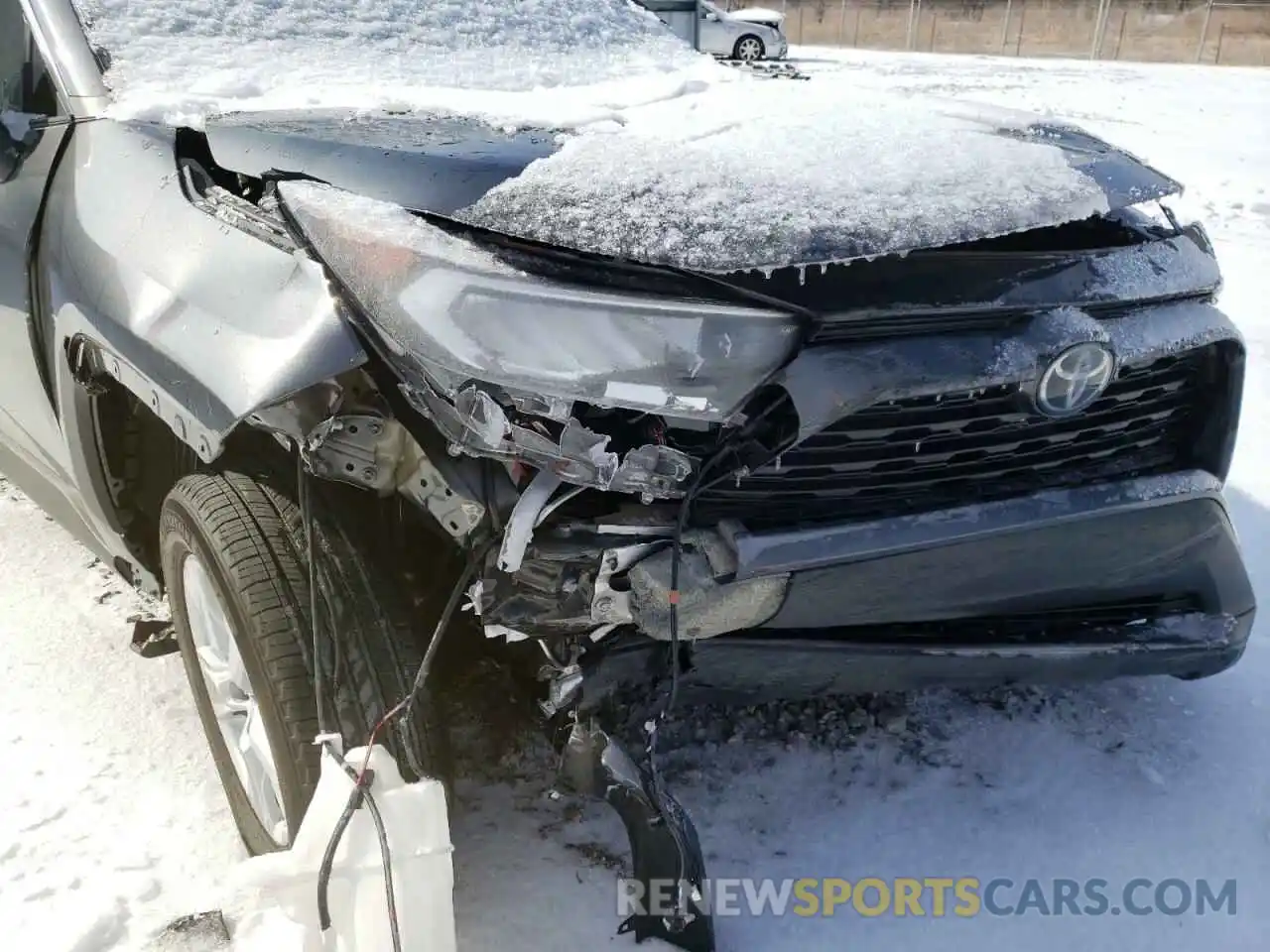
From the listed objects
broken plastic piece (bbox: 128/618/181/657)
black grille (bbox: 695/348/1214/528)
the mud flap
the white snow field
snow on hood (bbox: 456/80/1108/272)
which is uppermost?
snow on hood (bbox: 456/80/1108/272)

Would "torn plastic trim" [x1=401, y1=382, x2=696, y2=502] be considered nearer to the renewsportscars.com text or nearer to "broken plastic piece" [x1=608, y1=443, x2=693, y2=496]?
"broken plastic piece" [x1=608, y1=443, x2=693, y2=496]

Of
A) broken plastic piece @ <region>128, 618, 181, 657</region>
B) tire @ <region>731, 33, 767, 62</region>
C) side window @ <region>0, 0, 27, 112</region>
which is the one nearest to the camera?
side window @ <region>0, 0, 27, 112</region>

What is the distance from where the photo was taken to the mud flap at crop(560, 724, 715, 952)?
69.2 inches

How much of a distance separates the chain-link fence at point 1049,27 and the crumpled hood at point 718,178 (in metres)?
28.0

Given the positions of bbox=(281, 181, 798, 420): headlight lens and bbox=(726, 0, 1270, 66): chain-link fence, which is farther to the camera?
bbox=(726, 0, 1270, 66): chain-link fence

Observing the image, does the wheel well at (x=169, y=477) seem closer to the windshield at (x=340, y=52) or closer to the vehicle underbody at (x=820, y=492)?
the vehicle underbody at (x=820, y=492)

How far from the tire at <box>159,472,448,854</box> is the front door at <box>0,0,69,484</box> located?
28.4 inches

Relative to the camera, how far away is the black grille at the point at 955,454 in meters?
1.76

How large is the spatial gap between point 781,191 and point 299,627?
106cm

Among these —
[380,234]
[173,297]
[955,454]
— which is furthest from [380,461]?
[955,454]

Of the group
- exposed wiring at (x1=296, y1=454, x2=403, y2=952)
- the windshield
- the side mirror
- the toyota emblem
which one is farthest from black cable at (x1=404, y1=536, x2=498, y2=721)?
the side mirror

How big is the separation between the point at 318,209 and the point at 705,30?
711 inches

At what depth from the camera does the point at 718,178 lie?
1.77 metres

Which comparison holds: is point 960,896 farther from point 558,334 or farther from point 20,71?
point 20,71
